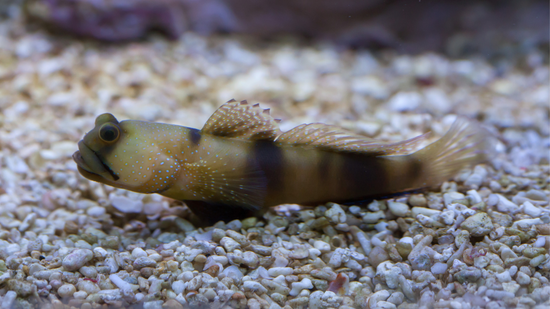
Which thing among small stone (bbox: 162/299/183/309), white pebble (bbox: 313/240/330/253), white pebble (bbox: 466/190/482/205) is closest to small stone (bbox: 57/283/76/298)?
small stone (bbox: 162/299/183/309)

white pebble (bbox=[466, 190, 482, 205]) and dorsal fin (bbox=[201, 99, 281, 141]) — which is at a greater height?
dorsal fin (bbox=[201, 99, 281, 141])

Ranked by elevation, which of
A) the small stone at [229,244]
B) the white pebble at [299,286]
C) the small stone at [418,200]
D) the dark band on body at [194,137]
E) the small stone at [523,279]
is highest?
the dark band on body at [194,137]

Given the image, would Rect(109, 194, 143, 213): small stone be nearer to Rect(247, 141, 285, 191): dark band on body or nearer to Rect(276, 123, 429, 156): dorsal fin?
Rect(247, 141, 285, 191): dark band on body

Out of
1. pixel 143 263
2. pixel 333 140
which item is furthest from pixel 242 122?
pixel 143 263

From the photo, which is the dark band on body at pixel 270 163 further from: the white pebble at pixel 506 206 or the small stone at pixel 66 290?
the white pebble at pixel 506 206

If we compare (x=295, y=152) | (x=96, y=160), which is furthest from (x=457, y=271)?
(x=96, y=160)

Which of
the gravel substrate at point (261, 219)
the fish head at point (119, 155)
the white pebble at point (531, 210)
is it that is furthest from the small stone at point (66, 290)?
the white pebble at point (531, 210)
